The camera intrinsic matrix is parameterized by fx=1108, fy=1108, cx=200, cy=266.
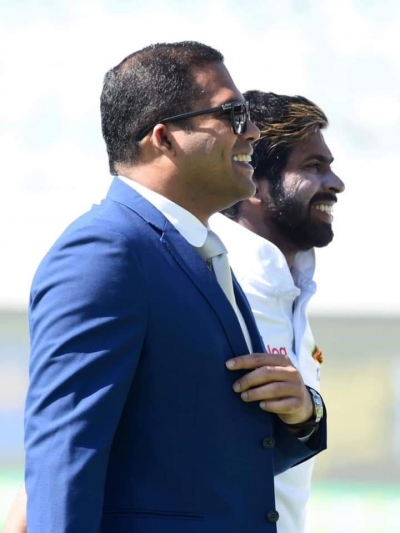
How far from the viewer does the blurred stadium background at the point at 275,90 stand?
7805mm

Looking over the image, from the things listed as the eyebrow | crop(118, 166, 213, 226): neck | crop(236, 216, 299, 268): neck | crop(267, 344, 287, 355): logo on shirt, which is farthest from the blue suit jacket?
the eyebrow

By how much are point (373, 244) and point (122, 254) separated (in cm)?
886

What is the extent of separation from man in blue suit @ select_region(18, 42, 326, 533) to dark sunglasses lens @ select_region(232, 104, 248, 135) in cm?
7

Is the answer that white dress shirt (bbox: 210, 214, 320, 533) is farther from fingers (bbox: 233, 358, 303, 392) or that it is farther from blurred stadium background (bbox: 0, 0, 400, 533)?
blurred stadium background (bbox: 0, 0, 400, 533)

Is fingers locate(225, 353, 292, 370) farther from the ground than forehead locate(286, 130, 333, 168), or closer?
closer

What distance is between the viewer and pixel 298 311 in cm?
287

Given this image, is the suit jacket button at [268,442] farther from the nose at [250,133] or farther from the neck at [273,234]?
the neck at [273,234]

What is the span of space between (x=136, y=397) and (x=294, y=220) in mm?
1455

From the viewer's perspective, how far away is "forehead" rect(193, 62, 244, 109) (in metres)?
1.99

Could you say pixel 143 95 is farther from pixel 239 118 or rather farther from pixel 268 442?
pixel 268 442

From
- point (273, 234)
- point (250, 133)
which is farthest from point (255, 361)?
point (273, 234)

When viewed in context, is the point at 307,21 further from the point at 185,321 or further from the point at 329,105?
the point at 185,321

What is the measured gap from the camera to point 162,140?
1.96 meters

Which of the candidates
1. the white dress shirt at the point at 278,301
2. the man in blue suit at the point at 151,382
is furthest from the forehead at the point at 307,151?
the man in blue suit at the point at 151,382
